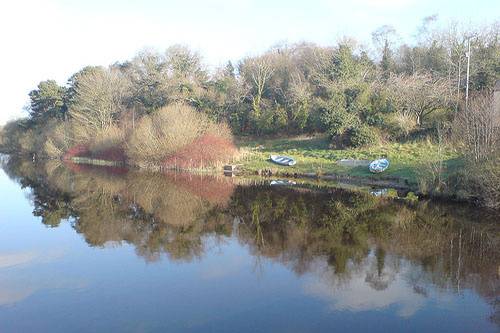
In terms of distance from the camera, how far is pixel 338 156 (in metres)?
35.5

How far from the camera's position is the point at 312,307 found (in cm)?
1058

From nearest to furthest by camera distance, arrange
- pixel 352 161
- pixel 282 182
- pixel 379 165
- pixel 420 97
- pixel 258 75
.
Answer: pixel 379 165
pixel 282 182
pixel 352 161
pixel 420 97
pixel 258 75

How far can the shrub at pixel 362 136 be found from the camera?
120 feet

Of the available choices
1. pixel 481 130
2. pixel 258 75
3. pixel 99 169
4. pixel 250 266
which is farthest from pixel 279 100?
pixel 250 266

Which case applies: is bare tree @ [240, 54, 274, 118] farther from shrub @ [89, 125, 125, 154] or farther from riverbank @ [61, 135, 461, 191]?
shrub @ [89, 125, 125, 154]

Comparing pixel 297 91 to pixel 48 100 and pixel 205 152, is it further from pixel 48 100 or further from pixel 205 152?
pixel 48 100

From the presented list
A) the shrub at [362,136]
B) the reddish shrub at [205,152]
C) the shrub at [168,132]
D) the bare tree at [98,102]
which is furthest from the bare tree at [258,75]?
the bare tree at [98,102]

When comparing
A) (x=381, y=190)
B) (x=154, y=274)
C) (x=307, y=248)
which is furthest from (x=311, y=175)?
(x=154, y=274)

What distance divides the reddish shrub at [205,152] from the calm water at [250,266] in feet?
44.2

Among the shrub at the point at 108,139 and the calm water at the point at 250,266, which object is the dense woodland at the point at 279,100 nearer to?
the shrub at the point at 108,139

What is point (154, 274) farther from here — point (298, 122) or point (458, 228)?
point (298, 122)

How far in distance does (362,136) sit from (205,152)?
43.8ft

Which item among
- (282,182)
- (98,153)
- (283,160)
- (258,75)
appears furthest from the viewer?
(258,75)

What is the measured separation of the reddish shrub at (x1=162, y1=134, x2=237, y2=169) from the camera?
38.2 meters
